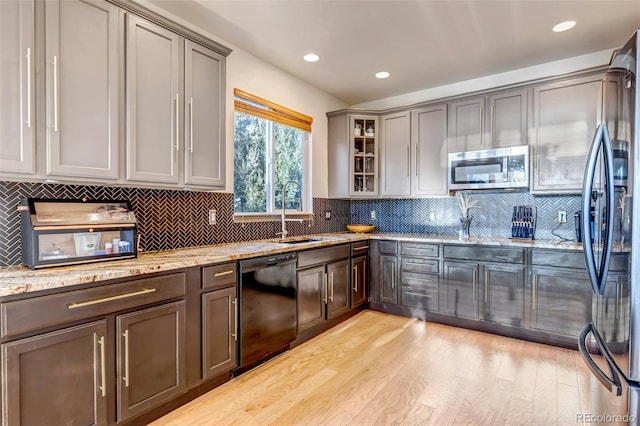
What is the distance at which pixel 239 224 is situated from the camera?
125 inches

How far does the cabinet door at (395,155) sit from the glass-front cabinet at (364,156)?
0.31 ft

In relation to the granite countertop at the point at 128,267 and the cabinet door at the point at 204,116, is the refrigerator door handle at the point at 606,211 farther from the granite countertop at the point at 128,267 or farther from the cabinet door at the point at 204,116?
the cabinet door at the point at 204,116

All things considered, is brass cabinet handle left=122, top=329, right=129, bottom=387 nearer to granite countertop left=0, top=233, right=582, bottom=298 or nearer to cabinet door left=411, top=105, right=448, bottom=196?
granite countertop left=0, top=233, right=582, bottom=298

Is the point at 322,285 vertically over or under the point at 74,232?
under

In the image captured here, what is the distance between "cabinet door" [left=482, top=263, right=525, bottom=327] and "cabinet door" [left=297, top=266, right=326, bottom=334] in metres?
1.63

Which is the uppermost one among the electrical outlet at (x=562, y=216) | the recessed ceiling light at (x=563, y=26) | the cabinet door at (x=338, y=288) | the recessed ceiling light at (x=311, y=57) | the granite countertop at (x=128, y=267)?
the recessed ceiling light at (x=311, y=57)

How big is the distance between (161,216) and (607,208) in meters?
2.73

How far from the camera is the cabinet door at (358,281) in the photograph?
12.2 ft

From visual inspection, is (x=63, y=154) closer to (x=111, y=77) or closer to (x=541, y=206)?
(x=111, y=77)

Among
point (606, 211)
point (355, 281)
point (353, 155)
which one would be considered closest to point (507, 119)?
point (353, 155)

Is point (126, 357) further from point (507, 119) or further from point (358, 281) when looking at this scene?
point (507, 119)

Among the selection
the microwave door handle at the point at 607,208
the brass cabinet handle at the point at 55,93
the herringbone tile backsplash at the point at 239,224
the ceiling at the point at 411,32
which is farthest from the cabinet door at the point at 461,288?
the brass cabinet handle at the point at 55,93

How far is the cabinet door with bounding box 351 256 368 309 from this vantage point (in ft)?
12.2

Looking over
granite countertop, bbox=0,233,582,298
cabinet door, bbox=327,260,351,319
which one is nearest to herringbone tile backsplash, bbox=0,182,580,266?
granite countertop, bbox=0,233,582,298
